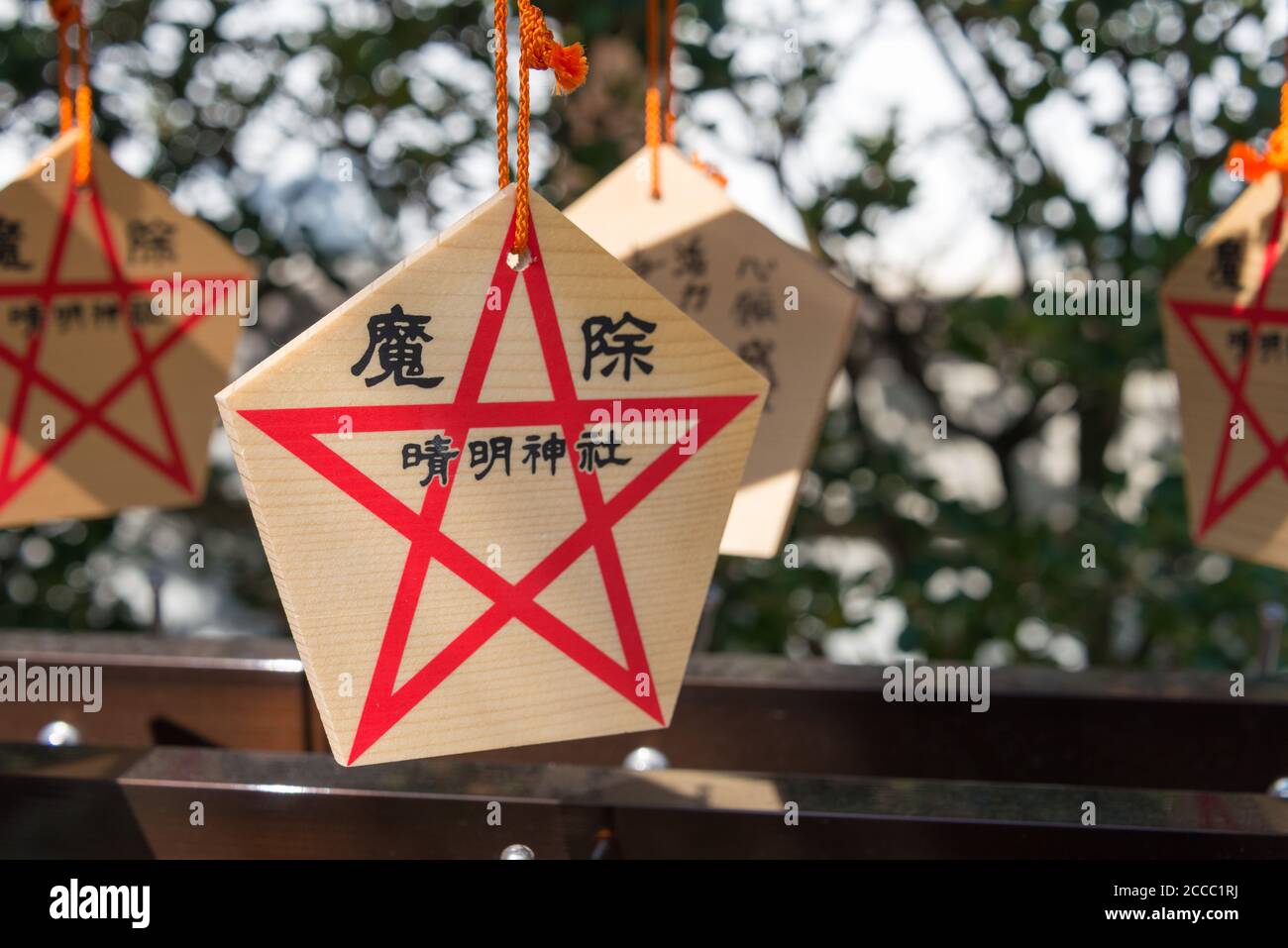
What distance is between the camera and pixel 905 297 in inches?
96.9

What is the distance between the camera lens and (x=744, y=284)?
1.18 m

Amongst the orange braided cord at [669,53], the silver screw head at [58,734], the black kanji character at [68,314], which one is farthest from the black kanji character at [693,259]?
the silver screw head at [58,734]

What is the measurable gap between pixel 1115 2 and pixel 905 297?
29.3 inches

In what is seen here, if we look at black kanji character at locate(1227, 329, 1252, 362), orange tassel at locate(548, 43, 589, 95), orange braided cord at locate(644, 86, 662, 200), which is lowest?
black kanji character at locate(1227, 329, 1252, 362)

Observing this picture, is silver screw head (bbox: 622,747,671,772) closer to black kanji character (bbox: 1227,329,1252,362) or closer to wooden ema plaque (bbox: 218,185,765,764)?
wooden ema plaque (bbox: 218,185,765,764)

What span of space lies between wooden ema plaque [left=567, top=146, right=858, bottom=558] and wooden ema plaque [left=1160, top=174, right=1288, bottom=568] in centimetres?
34

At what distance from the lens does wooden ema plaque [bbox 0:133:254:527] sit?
Result: 3.69 ft

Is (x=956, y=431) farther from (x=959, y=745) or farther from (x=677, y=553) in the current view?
(x=677, y=553)

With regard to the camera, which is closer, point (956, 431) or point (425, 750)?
point (425, 750)

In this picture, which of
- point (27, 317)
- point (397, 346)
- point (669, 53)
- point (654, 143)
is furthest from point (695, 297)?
point (27, 317)

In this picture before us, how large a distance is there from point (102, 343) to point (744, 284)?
0.66 meters

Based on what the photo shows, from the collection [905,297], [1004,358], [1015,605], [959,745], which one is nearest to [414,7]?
[905,297]

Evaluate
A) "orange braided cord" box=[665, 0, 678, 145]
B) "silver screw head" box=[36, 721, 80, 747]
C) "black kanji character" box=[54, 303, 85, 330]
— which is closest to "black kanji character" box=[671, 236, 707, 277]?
"orange braided cord" box=[665, 0, 678, 145]

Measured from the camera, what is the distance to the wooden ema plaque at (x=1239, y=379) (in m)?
1.06
